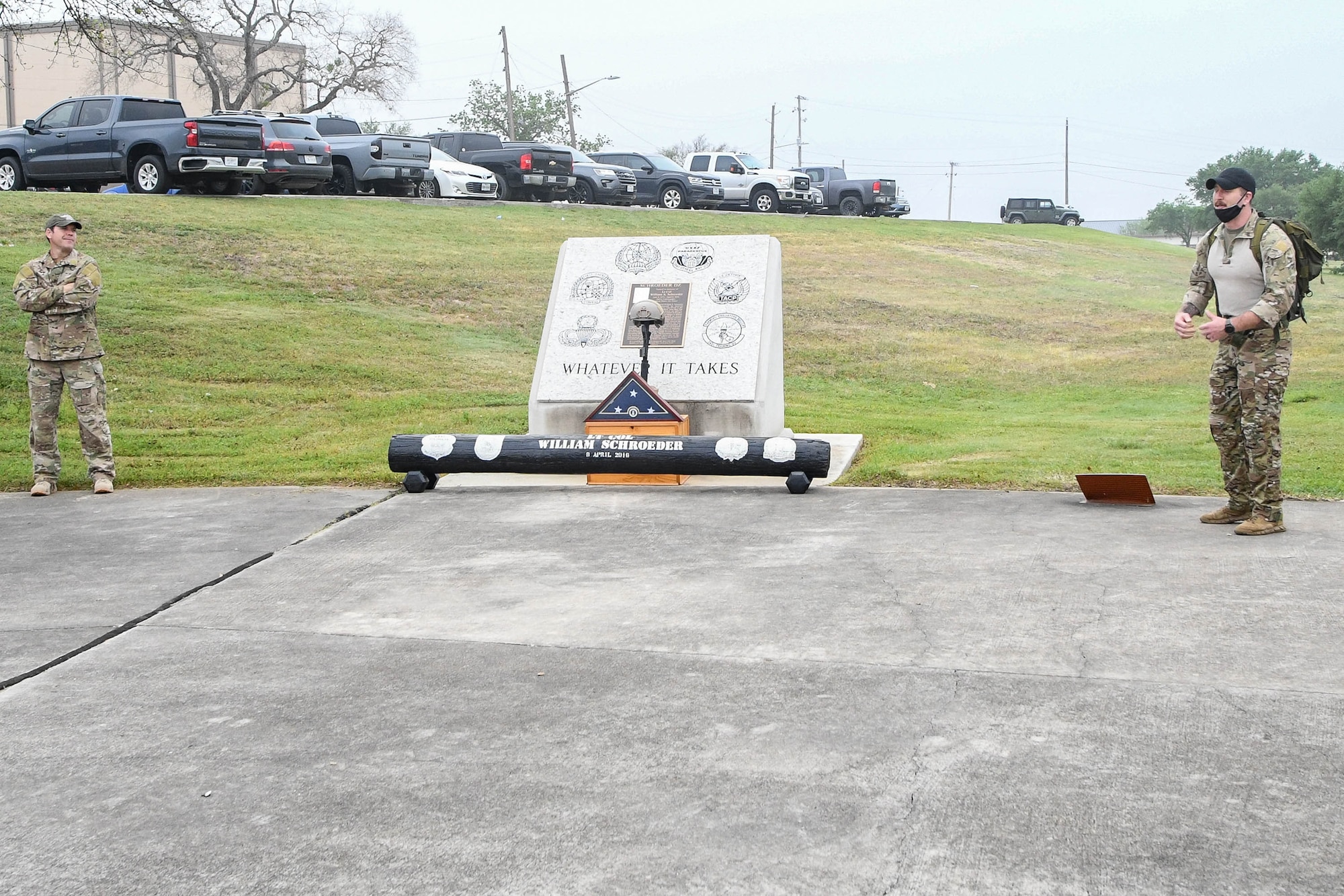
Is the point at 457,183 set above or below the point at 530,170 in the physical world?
below

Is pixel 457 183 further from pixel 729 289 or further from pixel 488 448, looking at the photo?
pixel 488 448

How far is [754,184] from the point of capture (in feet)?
113

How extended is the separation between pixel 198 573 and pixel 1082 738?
4.44 metres

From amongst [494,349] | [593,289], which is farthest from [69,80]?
[593,289]

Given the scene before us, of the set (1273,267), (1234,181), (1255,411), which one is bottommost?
(1255,411)

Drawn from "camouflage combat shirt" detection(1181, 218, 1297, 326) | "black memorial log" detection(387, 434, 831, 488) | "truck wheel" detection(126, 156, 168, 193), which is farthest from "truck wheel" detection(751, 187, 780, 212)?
"camouflage combat shirt" detection(1181, 218, 1297, 326)

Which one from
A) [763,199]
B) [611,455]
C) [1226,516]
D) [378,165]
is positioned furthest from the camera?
[763,199]

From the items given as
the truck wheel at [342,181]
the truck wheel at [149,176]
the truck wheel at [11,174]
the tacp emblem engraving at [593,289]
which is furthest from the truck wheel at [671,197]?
the tacp emblem engraving at [593,289]

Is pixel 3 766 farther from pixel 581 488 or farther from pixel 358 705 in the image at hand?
pixel 581 488

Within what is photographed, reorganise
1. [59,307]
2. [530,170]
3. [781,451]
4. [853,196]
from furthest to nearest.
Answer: [853,196] < [530,170] < [59,307] < [781,451]

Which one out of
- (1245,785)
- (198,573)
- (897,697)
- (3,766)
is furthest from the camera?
(198,573)

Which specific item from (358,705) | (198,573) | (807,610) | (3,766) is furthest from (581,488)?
(3,766)

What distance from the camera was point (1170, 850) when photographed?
3.35m

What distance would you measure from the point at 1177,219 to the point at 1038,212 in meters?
68.4
